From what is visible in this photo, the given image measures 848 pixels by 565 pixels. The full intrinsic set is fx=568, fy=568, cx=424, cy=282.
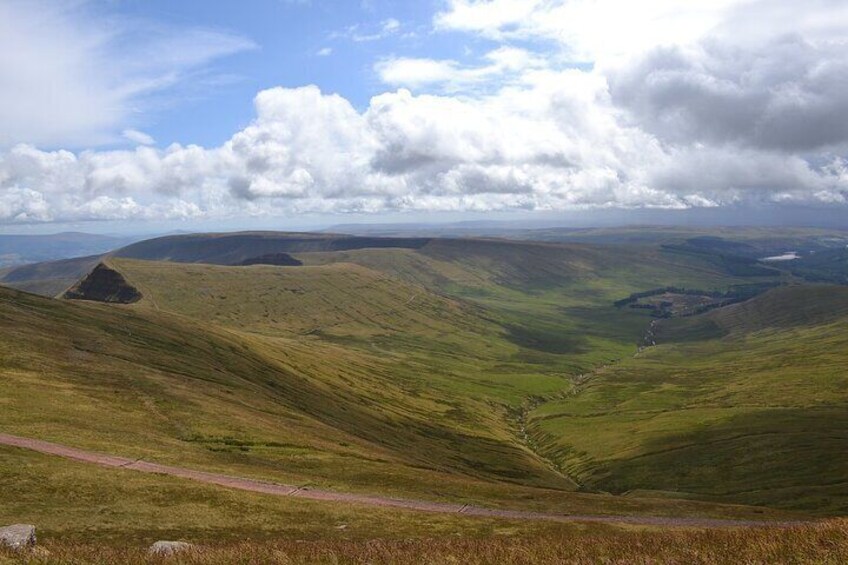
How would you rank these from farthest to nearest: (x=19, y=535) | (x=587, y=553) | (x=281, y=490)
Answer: (x=281, y=490) < (x=19, y=535) < (x=587, y=553)

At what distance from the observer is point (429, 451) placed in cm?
15100

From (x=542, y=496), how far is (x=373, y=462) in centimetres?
2855

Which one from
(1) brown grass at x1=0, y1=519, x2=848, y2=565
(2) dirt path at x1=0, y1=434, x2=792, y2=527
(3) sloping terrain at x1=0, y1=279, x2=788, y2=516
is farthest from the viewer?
(3) sloping terrain at x1=0, y1=279, x2=788, y2=516

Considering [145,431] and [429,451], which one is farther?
[429,451]

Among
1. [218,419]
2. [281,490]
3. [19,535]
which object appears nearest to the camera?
[19,535]

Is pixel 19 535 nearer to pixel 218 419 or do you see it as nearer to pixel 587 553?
pixel 587 553

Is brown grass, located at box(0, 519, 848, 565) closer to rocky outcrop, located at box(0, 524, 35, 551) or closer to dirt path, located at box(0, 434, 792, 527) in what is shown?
rocky outcrop, located at box(0, 524, 35, 551)

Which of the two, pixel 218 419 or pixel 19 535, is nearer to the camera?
pixel 19 535

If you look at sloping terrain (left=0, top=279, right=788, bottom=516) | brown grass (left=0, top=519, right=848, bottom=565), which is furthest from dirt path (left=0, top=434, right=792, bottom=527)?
brown grass (left=0, top=519, right=848, bottom=565)

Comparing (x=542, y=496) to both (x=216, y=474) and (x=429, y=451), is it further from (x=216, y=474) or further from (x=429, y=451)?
(x=429, y=451)

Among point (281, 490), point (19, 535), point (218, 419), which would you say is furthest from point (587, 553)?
point (218, 419)

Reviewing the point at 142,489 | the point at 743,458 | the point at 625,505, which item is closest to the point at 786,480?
the point at 743,458

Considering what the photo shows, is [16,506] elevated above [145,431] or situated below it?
above

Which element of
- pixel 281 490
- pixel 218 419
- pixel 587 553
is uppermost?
pixel 587 553
